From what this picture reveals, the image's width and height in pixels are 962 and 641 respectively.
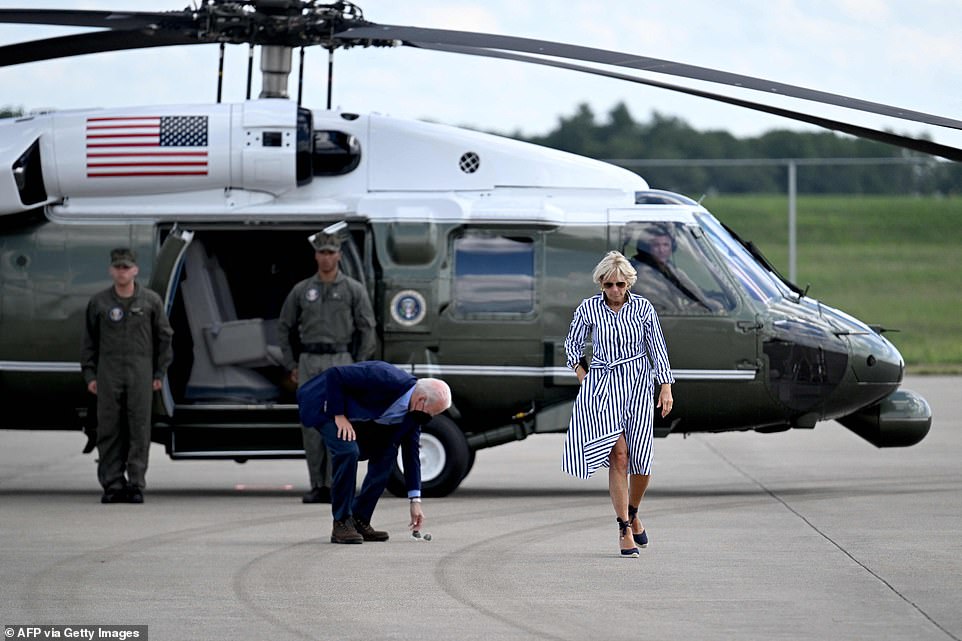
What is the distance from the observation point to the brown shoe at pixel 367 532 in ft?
31.7

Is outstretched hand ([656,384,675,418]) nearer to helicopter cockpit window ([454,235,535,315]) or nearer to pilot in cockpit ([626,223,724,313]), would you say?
pilot in cockpit ([626,223,724,313])

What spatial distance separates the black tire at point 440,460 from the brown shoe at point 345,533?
2.31 metres

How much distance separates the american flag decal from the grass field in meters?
15.5

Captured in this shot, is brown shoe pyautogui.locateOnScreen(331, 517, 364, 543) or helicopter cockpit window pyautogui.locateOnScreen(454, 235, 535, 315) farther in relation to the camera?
helicopter cockpit window pyautogui.locateOnScreen(454, 235, 535, 315)

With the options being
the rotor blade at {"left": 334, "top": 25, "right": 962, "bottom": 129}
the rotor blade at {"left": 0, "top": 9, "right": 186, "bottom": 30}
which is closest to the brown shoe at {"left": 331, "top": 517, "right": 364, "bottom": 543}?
the rotor blade at {"left": 334, "top": 25, "right": 962, "bottom": 129}

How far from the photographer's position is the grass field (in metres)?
26.4

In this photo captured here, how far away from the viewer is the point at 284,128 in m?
12.0

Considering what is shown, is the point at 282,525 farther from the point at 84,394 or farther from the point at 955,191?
the point at 955,191

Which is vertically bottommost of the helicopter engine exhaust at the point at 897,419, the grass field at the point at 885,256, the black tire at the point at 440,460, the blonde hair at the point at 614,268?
the black tire at the point at 440,460

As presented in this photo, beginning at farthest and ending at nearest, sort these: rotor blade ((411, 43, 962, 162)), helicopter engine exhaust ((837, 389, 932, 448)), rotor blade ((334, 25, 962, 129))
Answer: helicopter engine exhaust ((837, 389, 932, 448)) < rotor blade ((334, 25, 962, 129)) < rotor blade ((411, 43, 962, 162))

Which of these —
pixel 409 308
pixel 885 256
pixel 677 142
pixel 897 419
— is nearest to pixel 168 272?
pixel 409 308

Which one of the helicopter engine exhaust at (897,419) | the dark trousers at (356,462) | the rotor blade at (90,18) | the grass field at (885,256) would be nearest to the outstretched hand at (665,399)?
the dark trousers at (356,462)

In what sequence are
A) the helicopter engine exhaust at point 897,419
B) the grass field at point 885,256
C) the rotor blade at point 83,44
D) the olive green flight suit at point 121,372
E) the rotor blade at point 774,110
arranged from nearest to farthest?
the rotor blade at point 774,110 < the rotor blade at point 83,44 < the olive green flight suit at point 121,372 < the helicopter engine exhaust at point 897,419 < the grass field at point 885,256

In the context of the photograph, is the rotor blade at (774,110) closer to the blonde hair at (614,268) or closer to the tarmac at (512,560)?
the blonde hair at (614,268)
